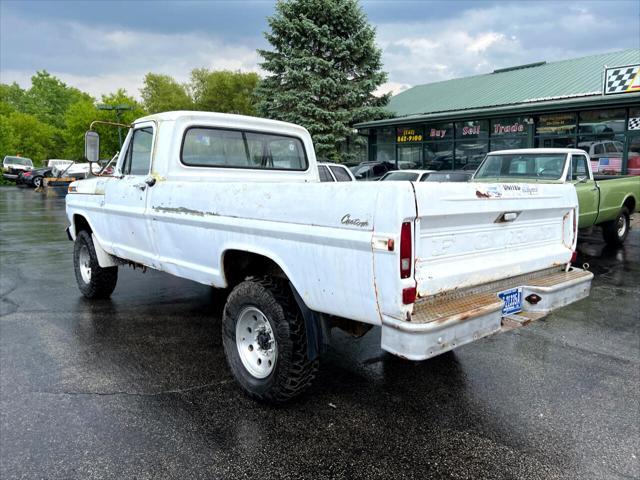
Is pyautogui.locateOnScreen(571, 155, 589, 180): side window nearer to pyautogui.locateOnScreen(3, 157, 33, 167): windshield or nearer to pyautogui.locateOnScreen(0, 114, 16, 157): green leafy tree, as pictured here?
pyautogui.locateOnScreen(3, 157, 33, 167): windshield

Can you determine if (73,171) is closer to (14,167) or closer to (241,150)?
(14,167)

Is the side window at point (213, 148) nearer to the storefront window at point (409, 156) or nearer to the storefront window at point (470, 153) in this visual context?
the storefront window at point (470, 153)

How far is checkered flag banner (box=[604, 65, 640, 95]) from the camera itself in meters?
16.0

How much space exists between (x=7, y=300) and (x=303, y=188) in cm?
508

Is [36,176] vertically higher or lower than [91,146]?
lower

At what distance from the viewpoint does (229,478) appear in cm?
262

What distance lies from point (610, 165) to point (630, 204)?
7748 millimetres

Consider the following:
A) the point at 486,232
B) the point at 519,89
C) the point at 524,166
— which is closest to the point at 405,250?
the point at 486,232

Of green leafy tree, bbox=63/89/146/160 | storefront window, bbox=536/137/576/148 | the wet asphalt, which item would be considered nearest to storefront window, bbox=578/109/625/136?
storefront window, bbox=536/137/576/148

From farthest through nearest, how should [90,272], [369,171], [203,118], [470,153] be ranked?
[470,153] < [369,171] < [90,272] < [203,118]

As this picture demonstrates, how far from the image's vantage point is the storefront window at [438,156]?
69.3ft

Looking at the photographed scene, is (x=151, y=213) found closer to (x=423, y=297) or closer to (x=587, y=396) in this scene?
(x=423, y=297)

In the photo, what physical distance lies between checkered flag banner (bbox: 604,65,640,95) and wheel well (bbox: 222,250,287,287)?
17055 mm

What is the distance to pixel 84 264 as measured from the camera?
20.2ft
